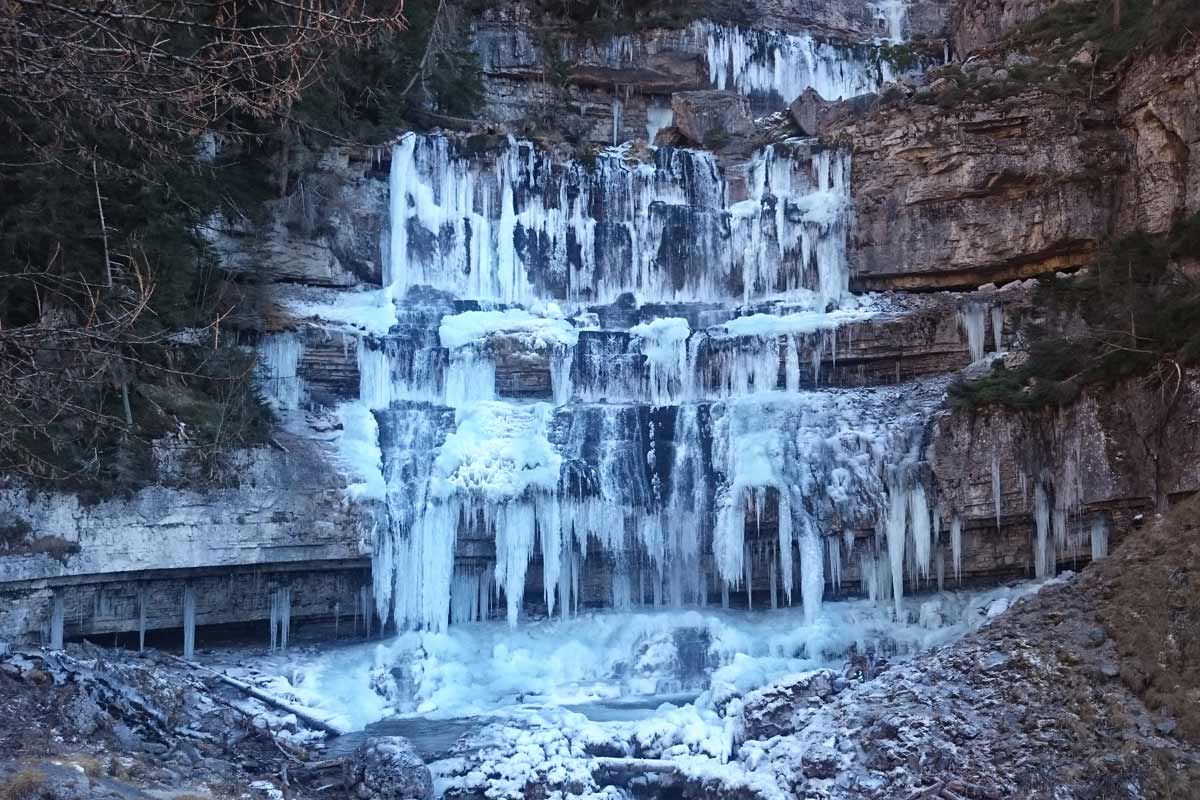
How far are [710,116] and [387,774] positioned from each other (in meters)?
19.6

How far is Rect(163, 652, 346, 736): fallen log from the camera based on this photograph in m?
17.1

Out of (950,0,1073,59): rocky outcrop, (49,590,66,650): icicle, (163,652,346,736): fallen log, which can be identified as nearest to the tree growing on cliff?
(49,590,66,650): icicle

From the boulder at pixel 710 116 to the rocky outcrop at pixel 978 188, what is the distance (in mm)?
4216

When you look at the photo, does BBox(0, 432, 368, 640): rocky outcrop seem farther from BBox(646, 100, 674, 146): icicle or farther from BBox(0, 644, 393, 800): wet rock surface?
BBox(646, 100, 674, 146): icicle

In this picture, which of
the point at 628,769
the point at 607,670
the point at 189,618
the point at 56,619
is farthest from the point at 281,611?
the point at 628,769

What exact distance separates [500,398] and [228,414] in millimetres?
5671

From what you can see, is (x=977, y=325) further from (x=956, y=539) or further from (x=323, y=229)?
(x=323, y=229)

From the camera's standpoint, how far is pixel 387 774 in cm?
1438

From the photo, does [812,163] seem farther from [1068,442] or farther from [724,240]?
[1068,442]

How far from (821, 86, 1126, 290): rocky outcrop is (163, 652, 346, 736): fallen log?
14.8m

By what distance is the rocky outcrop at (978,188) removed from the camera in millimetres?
22094

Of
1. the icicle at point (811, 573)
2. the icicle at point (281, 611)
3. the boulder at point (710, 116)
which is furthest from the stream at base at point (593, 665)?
the boulder at point (710, 116)

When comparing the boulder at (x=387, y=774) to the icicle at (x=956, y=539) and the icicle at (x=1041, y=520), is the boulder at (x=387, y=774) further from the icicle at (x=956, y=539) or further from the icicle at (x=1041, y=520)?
the icicle at (x=1041, y=520)

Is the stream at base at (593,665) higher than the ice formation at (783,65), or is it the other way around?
the ice formation at (783,65)
